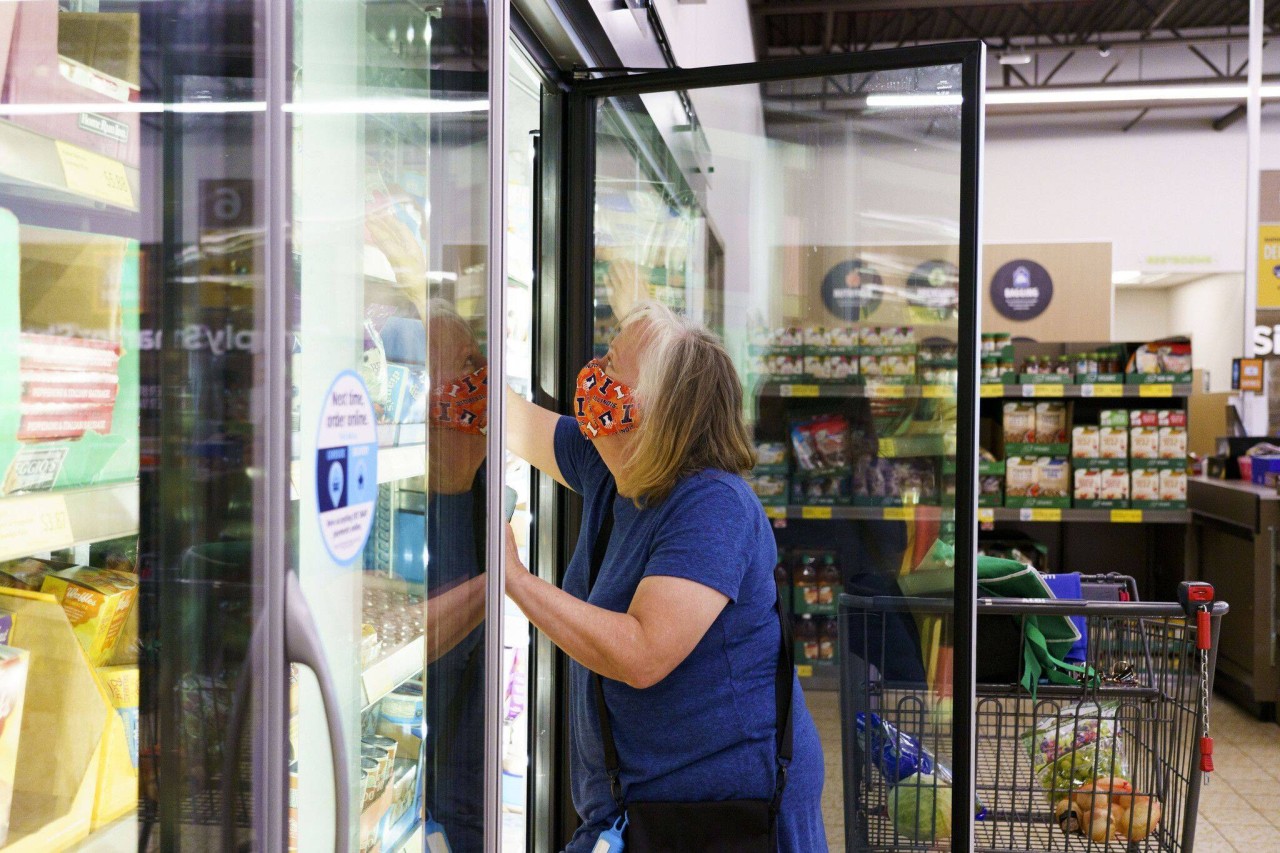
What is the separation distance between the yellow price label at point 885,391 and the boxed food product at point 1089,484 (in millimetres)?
3180

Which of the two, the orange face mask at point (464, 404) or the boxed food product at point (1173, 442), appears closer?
the orange face mask at point (464, 404)

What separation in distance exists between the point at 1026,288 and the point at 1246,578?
9.35 feet

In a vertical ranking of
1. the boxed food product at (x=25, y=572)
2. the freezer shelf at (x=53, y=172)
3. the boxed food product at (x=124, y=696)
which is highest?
the freezer shelf at (x=53, y=172)

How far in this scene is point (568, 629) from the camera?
→ 145 centimetres

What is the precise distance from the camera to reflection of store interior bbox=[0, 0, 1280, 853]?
76 centimetres

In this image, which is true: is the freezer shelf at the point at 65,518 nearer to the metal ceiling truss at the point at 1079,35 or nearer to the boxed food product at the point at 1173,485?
the boxed food product at the point at 1173,485

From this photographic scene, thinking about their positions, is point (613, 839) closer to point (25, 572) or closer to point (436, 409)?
point (436, 409)

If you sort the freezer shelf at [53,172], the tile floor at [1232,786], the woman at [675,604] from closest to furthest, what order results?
the freezer shelf at [53,172]
the woman at [675,604]
the tile floor at [1232,786]

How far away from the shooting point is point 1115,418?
4.93 metres

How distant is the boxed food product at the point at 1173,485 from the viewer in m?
4.96

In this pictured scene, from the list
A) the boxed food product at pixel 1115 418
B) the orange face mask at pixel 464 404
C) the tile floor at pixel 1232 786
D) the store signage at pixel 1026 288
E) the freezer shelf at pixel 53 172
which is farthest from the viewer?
the store signage at pixel 1026 288

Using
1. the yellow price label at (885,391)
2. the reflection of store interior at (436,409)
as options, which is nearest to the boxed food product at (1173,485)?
the reflection of store interior at (436,409)

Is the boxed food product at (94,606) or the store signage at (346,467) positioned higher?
the store signage at (346,467)

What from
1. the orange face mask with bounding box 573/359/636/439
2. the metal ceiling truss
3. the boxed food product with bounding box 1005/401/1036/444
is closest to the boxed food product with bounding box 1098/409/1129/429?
the boxed food product with bounding box 1005/401/1036/444
